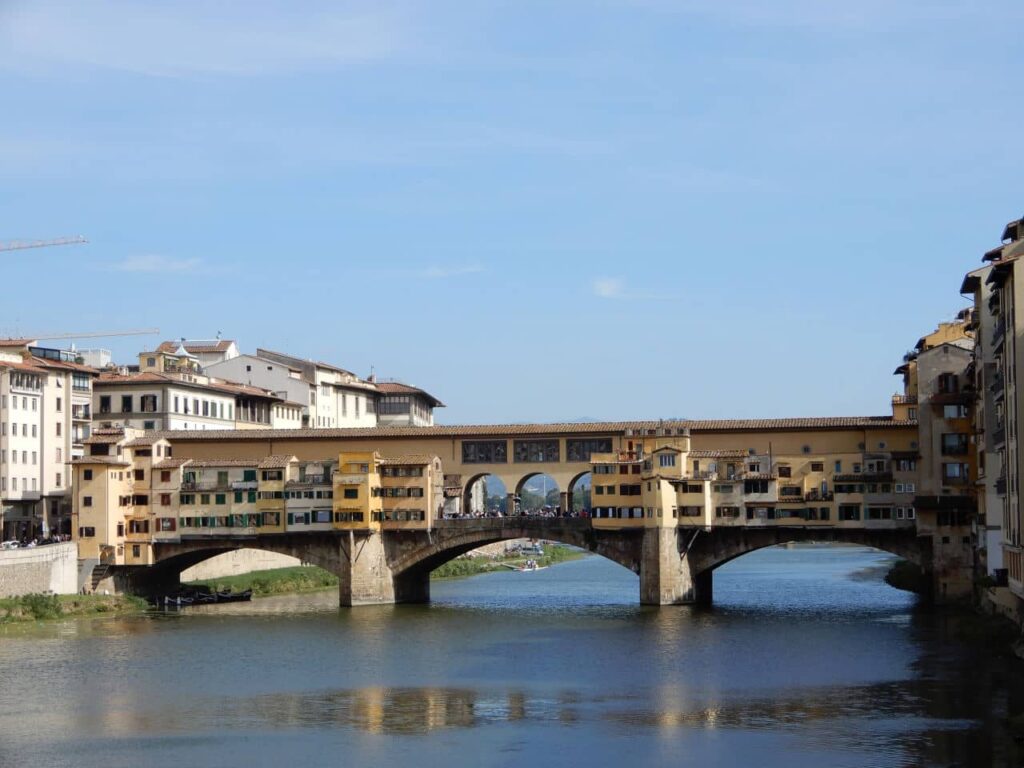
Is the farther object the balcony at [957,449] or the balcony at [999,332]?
the balcony at [957,449]

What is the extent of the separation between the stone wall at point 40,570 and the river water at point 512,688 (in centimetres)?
399

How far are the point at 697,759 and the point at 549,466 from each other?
4352cm

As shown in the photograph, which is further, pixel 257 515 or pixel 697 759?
pixel 257 515

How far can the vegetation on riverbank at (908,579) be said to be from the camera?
86363mm

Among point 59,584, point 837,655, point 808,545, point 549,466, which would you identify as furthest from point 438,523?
point 808,545

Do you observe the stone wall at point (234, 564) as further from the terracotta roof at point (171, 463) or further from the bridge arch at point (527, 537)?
the bridge arch at point (527, 537)

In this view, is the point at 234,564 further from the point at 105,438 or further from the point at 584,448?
the point at 584,448

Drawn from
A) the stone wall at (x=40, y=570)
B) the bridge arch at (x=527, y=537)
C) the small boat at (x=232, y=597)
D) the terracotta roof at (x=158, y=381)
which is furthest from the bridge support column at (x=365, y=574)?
the terracotta roof at (x=158, y=381)

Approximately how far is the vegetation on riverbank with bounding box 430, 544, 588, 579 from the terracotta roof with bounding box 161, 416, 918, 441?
777 inches

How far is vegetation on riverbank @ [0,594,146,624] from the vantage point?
73375 millimetres

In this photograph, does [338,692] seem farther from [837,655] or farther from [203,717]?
[837,655]

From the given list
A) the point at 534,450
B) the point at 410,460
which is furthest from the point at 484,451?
the point at 410,460

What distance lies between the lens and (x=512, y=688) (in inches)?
2116

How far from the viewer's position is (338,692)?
174 ft
